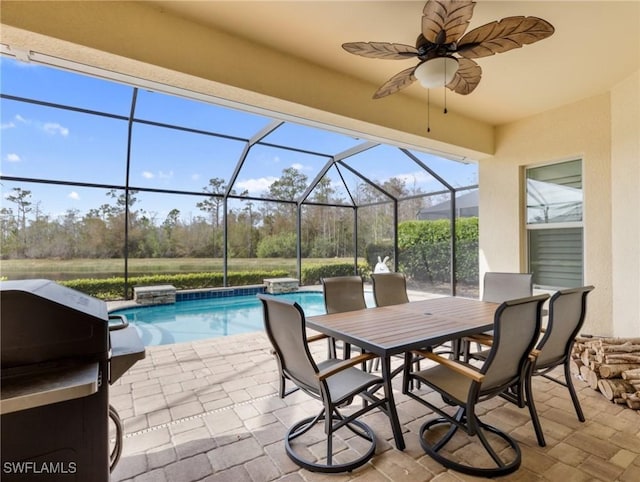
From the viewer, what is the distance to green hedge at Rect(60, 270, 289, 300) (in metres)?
6.73

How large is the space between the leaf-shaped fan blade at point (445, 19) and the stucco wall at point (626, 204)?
3.02 meters

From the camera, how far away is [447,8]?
1.86 meters

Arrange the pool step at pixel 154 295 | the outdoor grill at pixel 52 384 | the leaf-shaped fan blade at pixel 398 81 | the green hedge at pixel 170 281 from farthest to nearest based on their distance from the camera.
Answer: the pool step at pixel 154 295 → the green hedge at pixel 170 281 → the leaf-shaped fan blade at pixel 398 81 → the outdoor grill at pixel 52 384

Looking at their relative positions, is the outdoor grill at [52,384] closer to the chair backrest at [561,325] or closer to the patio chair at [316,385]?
the patio chair at [316,385]

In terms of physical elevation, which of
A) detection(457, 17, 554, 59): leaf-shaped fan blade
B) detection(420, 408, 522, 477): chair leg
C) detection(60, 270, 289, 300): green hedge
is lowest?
detection(420, 408, 522, 477): chair leg

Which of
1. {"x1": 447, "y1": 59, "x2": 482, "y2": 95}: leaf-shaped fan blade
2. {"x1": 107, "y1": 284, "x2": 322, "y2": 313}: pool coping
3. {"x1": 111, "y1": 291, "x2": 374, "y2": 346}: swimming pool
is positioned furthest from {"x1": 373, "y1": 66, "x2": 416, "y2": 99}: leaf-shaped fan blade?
{"x1": 107, "y1": 284, "x2": 322, "y2": 313}: pool coping

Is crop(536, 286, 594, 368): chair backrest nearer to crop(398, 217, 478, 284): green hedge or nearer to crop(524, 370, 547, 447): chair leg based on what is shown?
crop(524, 370, 547, 447): chair leg

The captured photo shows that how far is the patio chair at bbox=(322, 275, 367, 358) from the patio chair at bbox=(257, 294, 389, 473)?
103cm

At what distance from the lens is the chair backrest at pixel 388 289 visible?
3496 millimetres

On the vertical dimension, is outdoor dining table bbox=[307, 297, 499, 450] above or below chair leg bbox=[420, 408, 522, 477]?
above

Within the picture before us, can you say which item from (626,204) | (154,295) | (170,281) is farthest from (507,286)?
(170,281)

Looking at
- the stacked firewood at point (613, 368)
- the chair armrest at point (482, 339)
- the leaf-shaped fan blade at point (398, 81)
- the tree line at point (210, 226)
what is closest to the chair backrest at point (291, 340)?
the chair armrest at point (482, 339)

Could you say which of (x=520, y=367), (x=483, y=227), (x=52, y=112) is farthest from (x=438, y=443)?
(x=52, y=112)

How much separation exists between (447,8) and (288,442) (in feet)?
9.43
